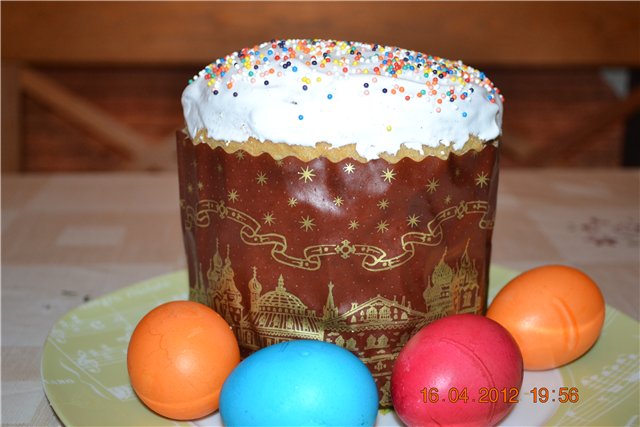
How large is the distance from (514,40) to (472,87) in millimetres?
1824

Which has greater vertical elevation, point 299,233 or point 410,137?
point 410,137

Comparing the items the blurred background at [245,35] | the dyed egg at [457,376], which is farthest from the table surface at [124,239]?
the blurred background at [245,35]

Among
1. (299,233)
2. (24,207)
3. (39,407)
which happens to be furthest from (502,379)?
(24,207)

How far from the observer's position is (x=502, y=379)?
0.81m

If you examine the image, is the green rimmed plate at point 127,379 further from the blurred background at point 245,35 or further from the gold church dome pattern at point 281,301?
the blurred background at point 245,35

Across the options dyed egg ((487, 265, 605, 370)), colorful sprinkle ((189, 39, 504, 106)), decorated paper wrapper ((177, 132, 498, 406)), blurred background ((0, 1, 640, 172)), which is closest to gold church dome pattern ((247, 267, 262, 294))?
decorated paper wrapper ((177, 132, 498, 406))

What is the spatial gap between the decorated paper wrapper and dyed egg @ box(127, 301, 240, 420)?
3.0 inches

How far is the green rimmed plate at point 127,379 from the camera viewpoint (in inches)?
33.6

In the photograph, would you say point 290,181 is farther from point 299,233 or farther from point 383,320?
point 383,320

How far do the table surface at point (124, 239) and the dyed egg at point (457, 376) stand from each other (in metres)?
0.41

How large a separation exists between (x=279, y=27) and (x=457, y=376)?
1900 millimetres

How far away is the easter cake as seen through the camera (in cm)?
83

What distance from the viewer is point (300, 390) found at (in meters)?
0.76
